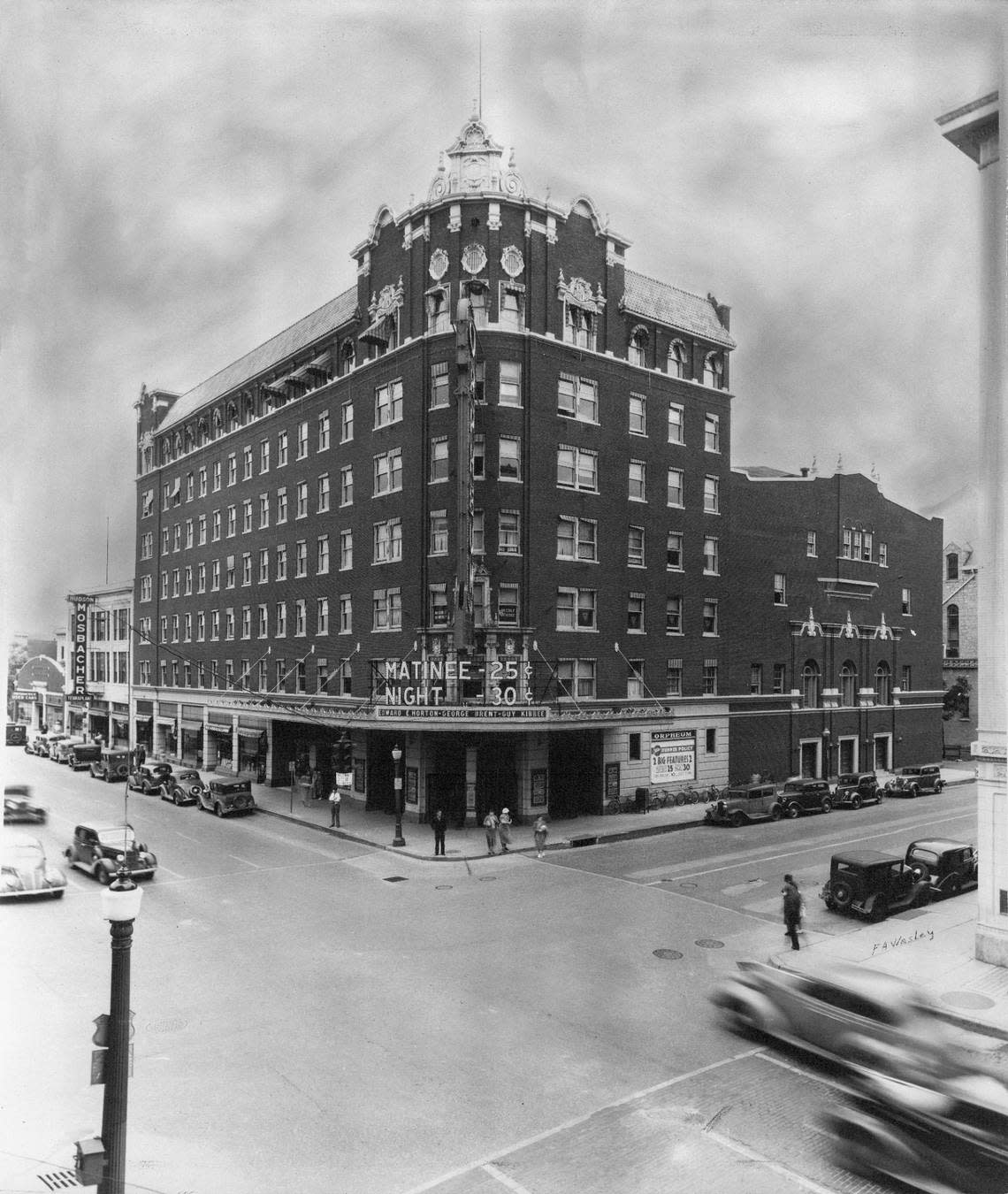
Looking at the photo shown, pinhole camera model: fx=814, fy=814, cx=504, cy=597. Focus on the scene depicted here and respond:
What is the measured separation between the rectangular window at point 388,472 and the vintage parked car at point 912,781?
581 inches

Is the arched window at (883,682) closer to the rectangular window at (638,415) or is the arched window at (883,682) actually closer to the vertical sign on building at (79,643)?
the vertical sign on building at (79,643)

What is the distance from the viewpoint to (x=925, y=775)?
13.6 metres

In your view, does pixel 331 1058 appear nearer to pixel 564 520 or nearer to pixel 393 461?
pixel 393 461

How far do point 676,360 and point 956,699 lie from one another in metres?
11.0

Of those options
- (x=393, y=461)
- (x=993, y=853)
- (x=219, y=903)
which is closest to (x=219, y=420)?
(x=219, y=903)

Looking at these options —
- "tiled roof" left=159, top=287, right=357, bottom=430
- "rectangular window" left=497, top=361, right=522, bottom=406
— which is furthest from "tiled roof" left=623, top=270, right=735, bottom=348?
"rectangular window" left=497, top=361, right=522, bottom=406

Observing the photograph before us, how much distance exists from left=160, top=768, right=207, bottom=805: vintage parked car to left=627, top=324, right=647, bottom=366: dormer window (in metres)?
16.4

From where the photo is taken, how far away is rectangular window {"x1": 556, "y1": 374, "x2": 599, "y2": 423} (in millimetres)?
24297

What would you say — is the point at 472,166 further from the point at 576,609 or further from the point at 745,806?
the point at 576,609

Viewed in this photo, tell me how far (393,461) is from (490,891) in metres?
12.0

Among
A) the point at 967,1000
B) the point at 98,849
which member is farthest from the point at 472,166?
the point at 967,1000

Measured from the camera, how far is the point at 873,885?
13055 millimetres

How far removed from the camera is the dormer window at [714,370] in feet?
50.7

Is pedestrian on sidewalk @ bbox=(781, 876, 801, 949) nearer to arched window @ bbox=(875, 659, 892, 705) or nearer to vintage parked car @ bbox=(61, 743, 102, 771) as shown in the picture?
arched window @ bbox=(875, 659, 892, 705)
